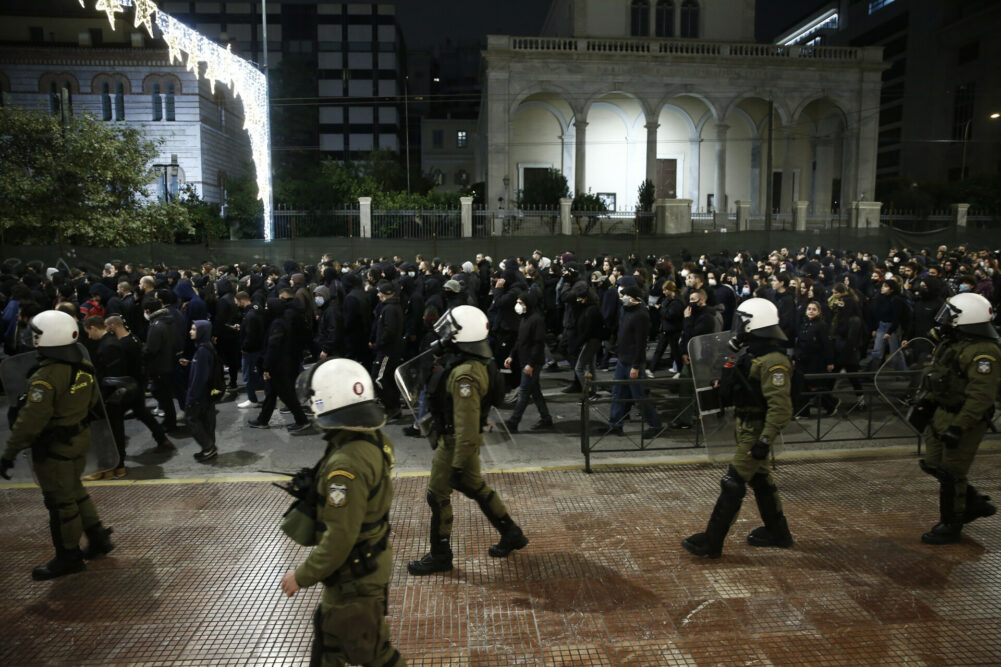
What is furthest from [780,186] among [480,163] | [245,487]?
[245,487]

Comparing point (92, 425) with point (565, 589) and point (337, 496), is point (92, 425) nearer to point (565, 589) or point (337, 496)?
point (337, 496)

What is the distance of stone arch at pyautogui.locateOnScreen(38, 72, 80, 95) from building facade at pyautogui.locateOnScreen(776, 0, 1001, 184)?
57.9 metres

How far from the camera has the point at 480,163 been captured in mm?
58688

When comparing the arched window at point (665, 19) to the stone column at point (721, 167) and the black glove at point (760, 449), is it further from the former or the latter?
the black glove at point (760, 449)

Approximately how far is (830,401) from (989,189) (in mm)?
42115

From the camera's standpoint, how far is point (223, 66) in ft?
59.6

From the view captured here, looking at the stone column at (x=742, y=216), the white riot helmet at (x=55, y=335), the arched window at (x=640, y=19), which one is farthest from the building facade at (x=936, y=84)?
the white riot helmet at (x=55, y=335)

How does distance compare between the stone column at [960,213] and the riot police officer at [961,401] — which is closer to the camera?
the riot police officer at [961,401]

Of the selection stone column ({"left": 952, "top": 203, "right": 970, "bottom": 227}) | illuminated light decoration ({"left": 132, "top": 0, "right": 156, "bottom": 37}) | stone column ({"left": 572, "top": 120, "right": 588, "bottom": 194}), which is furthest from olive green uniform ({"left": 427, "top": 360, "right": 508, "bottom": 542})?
stone column ({"left": 952, "top": 203, "right": 970, "bottom": 227})

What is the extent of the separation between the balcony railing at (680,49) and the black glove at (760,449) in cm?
3503

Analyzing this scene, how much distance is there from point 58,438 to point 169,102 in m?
47.0

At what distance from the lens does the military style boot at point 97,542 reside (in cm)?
572

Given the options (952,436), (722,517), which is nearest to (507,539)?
(722,517)

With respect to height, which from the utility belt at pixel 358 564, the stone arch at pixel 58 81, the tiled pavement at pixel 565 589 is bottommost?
the tiled pavement at pixel 565 589
